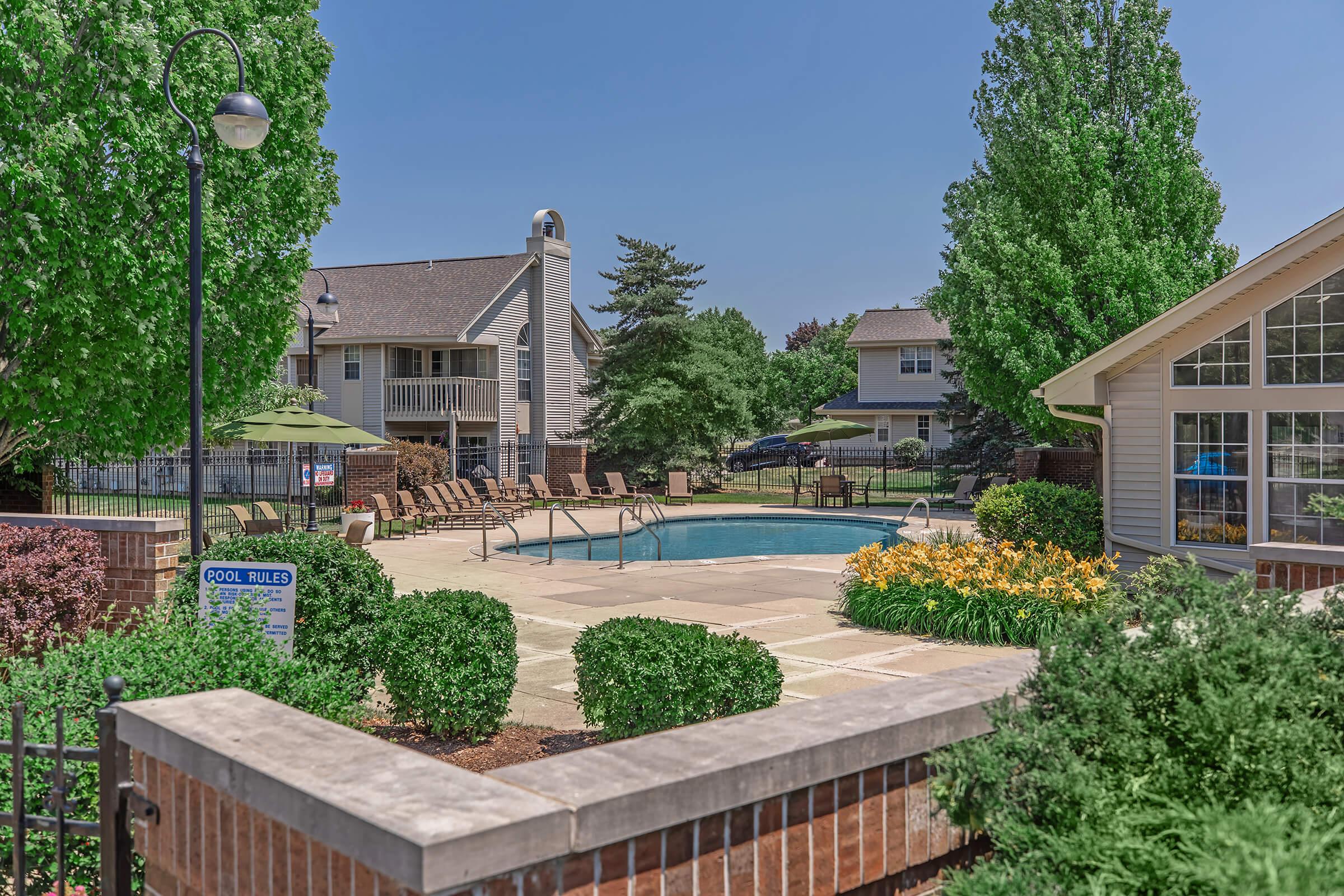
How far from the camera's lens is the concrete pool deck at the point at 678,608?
8891 millimetres

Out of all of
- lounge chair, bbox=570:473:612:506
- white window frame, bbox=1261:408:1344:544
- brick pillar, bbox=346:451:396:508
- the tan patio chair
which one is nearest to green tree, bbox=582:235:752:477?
lounge chair, bbox=570:473:612:506

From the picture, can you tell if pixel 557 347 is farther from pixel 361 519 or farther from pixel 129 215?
pixel 129 215

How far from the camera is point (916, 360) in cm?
5184

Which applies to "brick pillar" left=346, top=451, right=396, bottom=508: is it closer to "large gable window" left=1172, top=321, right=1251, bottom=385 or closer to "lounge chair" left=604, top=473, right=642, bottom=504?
"lounge chair" left=604, top=473, right=642, bottom=504

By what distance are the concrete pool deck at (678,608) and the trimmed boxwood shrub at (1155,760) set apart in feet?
8.07

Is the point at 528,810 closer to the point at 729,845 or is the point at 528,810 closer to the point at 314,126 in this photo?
the point at 729,845

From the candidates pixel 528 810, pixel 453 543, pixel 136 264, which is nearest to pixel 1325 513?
pixel 528 810

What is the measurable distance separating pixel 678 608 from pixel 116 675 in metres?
8.37

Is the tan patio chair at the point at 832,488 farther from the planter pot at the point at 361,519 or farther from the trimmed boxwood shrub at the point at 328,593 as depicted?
the trimmed boxwood shrub at the point at 328,593

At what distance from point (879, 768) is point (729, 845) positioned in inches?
23.0

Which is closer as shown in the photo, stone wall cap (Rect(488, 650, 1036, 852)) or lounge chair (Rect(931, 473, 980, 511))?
stone wall cap (Rect(488, 650, 1036, 852))

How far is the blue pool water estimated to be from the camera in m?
22.8

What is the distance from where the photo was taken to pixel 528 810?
7.85 feet

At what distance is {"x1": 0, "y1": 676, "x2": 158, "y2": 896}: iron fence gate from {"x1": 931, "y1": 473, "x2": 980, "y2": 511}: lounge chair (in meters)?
29.5
